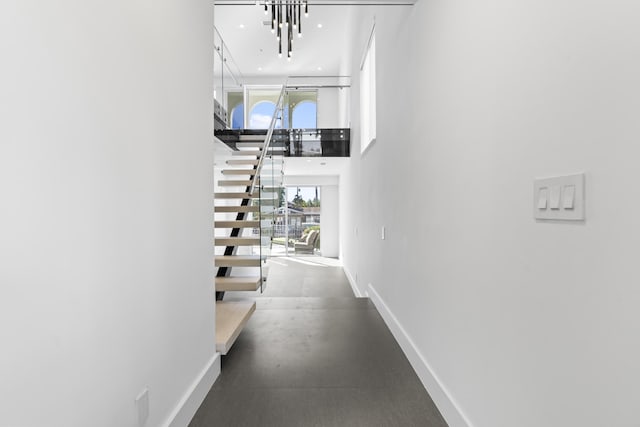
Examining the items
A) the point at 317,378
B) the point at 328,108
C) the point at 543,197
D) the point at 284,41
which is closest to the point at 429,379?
the point at 317,378

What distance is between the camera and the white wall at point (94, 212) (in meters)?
0.82

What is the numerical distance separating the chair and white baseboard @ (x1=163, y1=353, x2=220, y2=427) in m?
10.2

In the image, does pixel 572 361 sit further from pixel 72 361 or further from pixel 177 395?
pixel 177 395

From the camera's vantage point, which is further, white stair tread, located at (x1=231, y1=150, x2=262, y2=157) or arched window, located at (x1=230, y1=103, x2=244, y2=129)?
arched window, located at (x1=230, y1=103, x2=244, y2=129)

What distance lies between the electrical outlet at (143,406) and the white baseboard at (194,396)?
22 cm

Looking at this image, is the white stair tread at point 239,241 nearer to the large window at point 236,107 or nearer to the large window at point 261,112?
the large window at point 236,107

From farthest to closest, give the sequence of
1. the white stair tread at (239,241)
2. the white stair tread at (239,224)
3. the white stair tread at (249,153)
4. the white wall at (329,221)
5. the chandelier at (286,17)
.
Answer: the white wall at (329,221), the white stair tread at (249,153), the chandelier at (286,17), the white stair tread at (239,224), the white stair tread at (239,241)

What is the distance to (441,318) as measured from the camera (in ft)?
6.54

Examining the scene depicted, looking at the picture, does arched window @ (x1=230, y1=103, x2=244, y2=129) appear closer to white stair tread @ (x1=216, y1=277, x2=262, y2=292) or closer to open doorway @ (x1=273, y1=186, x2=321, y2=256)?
open doorway @ (x1=273, y1=186, x2=321, y2=256)

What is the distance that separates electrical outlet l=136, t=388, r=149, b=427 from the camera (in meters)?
1.34

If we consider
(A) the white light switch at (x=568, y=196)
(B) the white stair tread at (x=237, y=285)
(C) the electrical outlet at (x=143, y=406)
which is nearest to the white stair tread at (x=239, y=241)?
(B) the white stair tread at (x=237, y=285)

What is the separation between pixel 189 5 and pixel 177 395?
6.60 ft

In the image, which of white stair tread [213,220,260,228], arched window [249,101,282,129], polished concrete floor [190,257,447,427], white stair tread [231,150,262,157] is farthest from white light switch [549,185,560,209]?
arched window [249,101,282,129]

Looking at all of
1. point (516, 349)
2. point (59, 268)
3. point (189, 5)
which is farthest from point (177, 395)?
point (189, 5)
